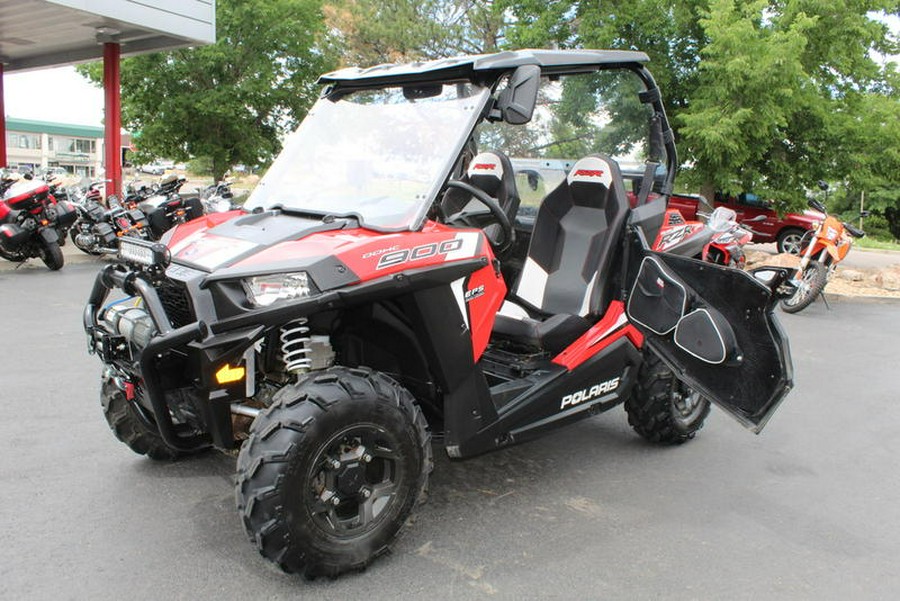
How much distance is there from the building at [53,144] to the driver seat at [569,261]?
72.3 meters

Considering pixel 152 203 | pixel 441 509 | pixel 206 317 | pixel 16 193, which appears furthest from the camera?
pixel 152 203

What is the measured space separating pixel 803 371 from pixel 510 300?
398 cm

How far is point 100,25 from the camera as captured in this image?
14.0 metres

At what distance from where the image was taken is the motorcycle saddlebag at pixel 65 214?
11.0 metres

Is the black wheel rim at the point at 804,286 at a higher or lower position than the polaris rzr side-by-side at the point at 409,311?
lower

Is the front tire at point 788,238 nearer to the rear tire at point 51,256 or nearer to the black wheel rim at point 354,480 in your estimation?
the rear tire at point 51,256

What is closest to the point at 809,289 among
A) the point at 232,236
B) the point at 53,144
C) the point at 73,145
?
the point at 232,236

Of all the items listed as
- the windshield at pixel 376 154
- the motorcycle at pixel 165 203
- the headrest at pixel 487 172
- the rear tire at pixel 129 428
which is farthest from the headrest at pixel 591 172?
the motorcycle at pixel 165 203

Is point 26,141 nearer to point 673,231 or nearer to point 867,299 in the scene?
point 867,299

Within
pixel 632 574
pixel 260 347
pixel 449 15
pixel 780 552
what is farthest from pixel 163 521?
pixel 449 15

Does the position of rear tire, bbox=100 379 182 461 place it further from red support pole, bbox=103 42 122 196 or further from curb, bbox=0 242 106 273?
red support pole, bbox=103 42 122 196

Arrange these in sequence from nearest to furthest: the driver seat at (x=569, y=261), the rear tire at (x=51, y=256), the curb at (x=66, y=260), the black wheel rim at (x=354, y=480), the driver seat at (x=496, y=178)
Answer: the black wheel rim at (x=354, y=480) < the driver seat at (x=569, y=261) < the driver seat at (x=496, y=178) < the rear tire at (x=51, y=256) < the curb at (x=66, y=260)

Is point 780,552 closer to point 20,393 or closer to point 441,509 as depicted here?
point 441,509

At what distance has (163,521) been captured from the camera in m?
3.56
